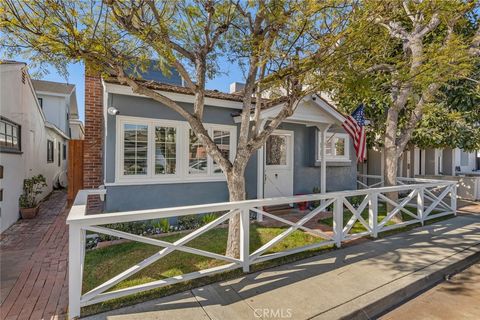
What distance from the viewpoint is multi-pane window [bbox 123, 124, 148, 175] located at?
6.36 meters

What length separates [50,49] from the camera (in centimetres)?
390

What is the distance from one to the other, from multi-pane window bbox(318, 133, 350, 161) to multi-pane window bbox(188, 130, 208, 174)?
506 cm

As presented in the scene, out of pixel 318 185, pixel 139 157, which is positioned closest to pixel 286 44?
pixel 139 157

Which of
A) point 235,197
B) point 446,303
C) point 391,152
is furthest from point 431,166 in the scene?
point 235,197

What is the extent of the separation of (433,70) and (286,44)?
3.26 m

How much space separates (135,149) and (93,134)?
1.95m

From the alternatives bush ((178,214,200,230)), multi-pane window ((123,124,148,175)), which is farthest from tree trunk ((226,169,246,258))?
multi-pane window ((123,124,148,175))

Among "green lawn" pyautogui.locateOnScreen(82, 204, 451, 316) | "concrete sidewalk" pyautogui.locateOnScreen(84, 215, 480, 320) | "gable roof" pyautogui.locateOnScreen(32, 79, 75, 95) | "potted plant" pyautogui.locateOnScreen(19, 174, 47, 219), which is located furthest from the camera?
"gable roof" pyautogui.locateOnScreen(32, 79, 75, 95)

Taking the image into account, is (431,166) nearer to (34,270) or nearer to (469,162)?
(469,162)

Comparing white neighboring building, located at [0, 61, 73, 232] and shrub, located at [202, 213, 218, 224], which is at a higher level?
white neighboring building, located at [0, 61, 73, 232]

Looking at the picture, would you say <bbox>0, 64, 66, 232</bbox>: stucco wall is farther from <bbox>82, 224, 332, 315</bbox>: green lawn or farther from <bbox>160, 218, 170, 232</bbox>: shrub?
<bbox>160, 218, 170, 232</bbox>: shrub

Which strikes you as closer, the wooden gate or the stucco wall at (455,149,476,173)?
the wooden gate

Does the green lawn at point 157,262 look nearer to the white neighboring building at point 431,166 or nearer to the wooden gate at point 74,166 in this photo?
the wooden gate at point 74,166

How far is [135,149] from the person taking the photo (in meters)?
6.46
